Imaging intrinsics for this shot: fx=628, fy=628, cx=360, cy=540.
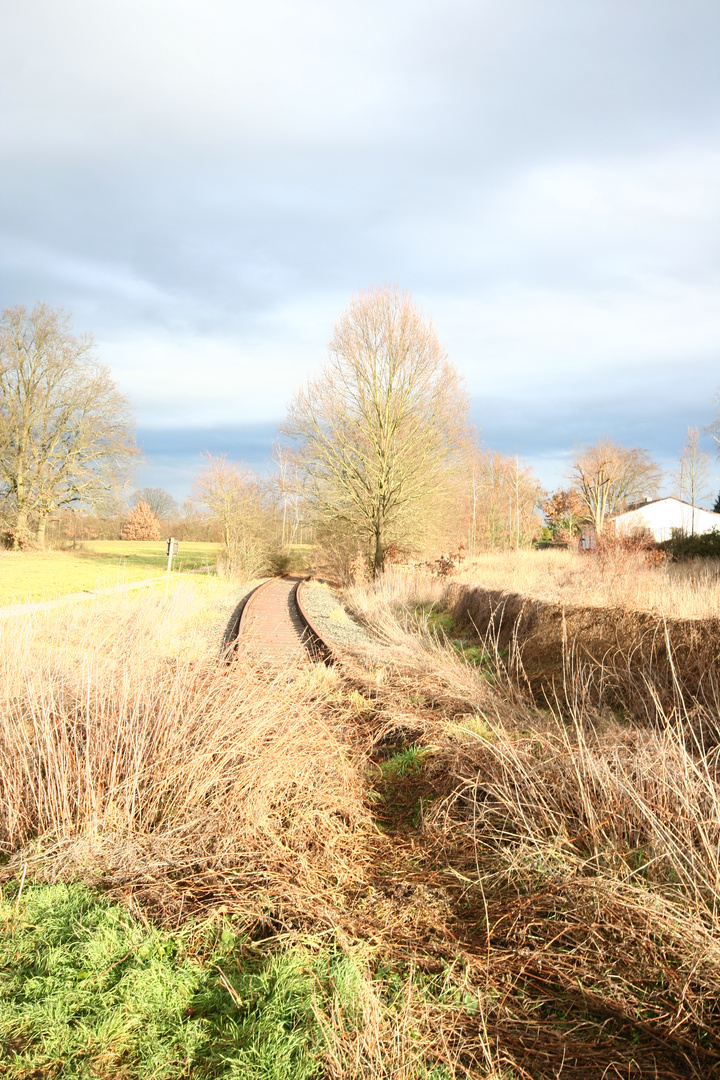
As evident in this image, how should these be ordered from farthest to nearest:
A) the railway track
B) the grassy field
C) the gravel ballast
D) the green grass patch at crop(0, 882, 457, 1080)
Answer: the grassy field
the gravel ballast
the railway track
the green grass patch at crop(0, 882, 457, 1080)

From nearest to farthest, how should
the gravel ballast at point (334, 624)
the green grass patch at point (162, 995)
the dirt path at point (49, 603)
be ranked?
1. the green grass patch at point (162, 995)
2. the dirt path at point (49, 603)
3. the gravel ballast at point (334, 624)

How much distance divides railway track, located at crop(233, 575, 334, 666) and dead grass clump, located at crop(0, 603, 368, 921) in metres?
1.23

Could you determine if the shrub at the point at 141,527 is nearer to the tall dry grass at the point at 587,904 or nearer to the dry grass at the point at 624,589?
the dry grass at the point at 624,589

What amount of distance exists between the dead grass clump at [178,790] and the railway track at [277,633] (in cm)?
123

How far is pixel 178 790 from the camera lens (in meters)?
3.34

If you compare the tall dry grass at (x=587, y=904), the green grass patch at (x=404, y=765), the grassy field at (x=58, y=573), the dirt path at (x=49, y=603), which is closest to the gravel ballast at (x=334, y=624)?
the dirt path at (x=49, y=603)

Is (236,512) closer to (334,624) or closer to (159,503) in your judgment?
(334,624)

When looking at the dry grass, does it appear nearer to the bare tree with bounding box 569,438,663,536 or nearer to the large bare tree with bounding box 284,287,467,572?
the large bare tree with bounding box 284,287,467,572

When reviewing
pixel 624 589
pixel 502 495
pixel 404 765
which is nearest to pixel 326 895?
pixel 404 765

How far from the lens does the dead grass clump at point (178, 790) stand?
2906 mm

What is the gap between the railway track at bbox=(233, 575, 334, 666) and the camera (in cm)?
775

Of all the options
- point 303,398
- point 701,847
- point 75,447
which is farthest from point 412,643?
point 75,447

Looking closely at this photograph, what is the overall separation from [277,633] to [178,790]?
7.73m

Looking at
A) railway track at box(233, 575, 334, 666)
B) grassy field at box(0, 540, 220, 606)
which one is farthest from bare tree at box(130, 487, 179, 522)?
railway track at box(233, 575, 334, 666)
